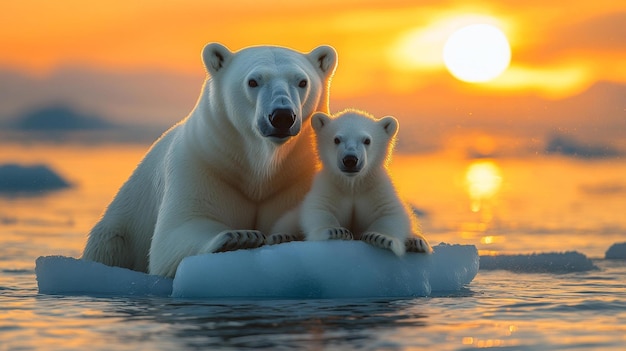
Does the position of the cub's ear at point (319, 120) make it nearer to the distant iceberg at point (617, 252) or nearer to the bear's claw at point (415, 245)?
the bear's claw at point (415, 245)

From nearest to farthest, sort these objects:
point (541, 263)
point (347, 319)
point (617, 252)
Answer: point (347, 319) < point (541, 263) < point (617, 252)

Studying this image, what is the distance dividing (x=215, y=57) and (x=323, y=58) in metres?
0.71

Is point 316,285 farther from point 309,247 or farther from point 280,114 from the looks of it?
point 280,114

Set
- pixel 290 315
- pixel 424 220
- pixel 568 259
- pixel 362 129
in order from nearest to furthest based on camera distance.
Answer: pixel 290 315, pixel 362 129, pixel 568 259, pixel 424 220

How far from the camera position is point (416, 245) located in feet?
24.0

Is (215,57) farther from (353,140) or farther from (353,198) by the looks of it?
(353,198)

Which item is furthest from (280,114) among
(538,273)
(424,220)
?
(424,220)

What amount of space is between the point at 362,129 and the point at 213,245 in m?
1.18

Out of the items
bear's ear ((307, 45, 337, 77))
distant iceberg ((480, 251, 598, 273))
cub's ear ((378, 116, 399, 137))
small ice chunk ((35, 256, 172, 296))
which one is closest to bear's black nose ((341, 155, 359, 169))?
cub's ear ((378, 116, 399, 137))

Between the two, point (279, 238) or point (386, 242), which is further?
point (279, 238)

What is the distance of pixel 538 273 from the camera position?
9328mm

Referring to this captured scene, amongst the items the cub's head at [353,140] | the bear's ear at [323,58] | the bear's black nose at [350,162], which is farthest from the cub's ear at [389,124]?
the bear's black nose at [350,162]

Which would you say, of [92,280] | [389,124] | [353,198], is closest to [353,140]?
[353,198]

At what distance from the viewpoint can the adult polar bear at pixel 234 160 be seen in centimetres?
743
